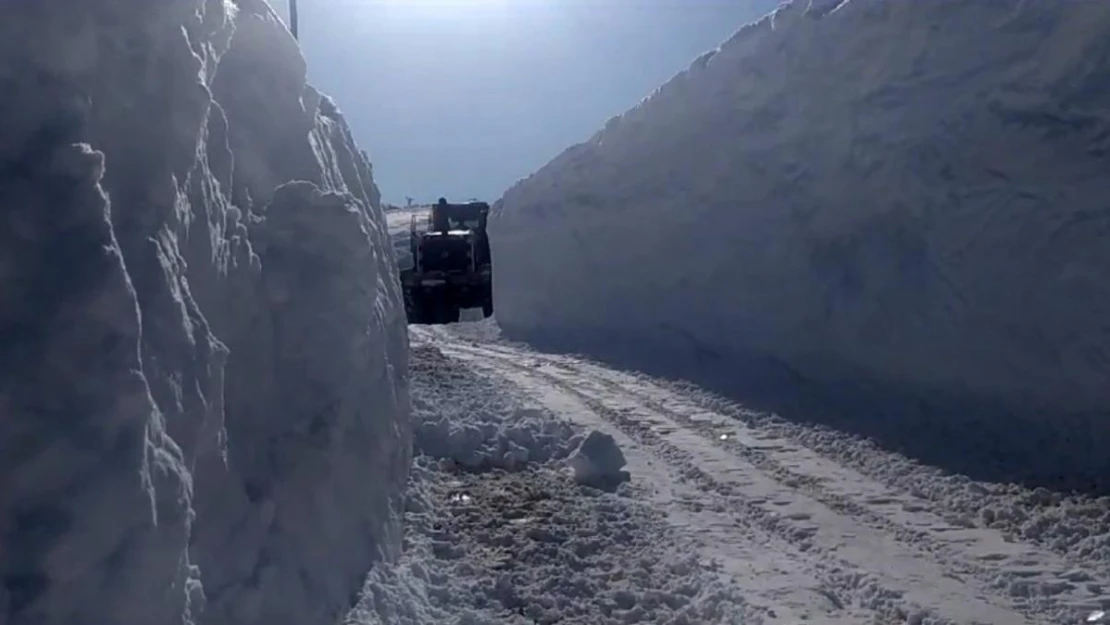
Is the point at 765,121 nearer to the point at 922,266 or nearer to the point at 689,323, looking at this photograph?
the point at 689,323

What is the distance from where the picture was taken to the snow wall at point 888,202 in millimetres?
10930

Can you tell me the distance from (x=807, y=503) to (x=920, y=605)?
2.25 metres

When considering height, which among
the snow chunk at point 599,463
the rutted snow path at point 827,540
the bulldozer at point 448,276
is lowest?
the rutted snow path at point 827,540

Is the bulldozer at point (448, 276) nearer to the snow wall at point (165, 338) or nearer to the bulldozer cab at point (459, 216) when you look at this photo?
the bulldozer cab at point (459, 216)

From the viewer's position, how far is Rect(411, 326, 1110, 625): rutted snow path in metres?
6.28

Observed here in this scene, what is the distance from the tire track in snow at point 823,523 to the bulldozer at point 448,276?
16.4 metres

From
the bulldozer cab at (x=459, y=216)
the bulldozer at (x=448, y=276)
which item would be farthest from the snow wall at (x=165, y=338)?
the bulldozer cab at (x=459, y=216)

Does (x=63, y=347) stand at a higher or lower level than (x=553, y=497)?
higher

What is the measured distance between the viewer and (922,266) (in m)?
12.6

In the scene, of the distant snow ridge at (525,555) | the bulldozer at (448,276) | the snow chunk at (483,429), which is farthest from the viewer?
the bulldozer at (448,276)

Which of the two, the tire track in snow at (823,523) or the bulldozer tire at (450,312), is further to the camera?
the bulldozer tire at (450,312)

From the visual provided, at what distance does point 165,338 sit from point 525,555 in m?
4.16

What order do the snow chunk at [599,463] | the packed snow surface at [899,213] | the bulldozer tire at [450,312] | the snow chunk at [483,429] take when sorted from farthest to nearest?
the bulldozer tire at [450,312], the packed snow surface at [899,213], the snow chunk at [483,429], the snow chunk at [599,463]

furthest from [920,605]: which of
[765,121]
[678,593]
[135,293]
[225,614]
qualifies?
[765,121]
